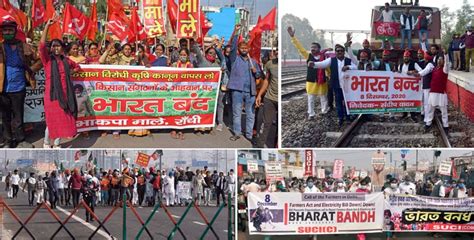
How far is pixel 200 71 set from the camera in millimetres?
8031

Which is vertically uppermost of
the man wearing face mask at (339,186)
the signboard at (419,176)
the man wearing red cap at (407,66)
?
the man wearing red cap at (407,66)

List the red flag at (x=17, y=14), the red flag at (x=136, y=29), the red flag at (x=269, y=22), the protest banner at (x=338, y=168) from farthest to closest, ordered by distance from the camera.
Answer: the protest banner at (x=338, y=168) < the red flag at (x=136, y=29) < the red flag at (x=269, y=22) < the red flag at (x=17, y=14)

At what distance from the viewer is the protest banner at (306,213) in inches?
329

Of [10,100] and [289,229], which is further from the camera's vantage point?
[289,229]

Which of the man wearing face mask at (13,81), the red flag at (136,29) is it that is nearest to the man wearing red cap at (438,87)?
the red flag at (136,29)

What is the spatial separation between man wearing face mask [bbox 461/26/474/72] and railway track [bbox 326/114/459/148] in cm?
72

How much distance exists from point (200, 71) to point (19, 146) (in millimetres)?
2103

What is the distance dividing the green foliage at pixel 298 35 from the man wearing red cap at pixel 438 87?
1.27m

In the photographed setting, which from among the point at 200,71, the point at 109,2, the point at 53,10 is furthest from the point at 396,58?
the point at 53,10

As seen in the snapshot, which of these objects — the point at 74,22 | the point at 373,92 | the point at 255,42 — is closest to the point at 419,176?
the point at 373,92

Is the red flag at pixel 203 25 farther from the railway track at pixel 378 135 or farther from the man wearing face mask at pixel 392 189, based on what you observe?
the man wearing face mask at pixel 392 189

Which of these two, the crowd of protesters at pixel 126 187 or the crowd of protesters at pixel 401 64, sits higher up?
the crowd of protesters at pixel 401 64

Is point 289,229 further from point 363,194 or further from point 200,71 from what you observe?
point 200,71

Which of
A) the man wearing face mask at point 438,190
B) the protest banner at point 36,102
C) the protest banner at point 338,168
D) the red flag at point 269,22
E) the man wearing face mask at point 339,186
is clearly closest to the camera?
the protest banner at point 36,102
